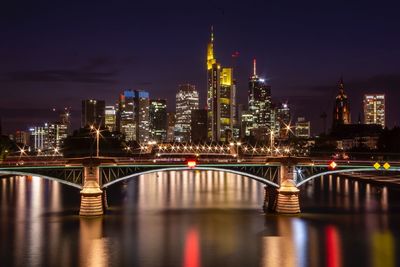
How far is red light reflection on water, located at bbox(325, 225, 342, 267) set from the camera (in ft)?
175

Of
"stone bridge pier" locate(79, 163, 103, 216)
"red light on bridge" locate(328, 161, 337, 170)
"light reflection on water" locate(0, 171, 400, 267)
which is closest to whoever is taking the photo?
"light reflection on water" locate(0, 171, 400, 267)

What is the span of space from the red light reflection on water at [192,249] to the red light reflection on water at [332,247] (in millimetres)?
11301

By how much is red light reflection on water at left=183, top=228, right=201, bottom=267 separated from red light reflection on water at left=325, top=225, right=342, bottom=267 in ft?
37.1

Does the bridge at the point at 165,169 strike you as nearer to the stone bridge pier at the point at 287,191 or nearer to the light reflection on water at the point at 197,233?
the stone bridge pier at the point at 287,191

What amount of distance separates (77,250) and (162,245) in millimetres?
7916

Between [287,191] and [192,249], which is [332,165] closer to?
[287,191]

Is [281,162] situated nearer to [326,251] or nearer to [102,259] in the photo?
[326,251]

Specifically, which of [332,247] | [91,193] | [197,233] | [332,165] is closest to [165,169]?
[91,193]

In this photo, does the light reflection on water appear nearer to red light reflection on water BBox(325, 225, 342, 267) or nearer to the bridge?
red light reflection on water BBox(325, 225, 342, 267)

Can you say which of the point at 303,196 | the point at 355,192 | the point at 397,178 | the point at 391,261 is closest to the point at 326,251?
the point at 391,261

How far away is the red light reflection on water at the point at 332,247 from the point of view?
175 ft

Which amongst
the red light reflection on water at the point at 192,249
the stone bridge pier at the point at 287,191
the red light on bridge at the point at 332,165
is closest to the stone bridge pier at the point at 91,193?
the red light reflection on water at the point at 192,249

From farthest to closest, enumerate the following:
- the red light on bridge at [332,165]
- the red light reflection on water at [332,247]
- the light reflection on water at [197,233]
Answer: the red light on bridge at [332,165] → the light reflection on water at [197,233] → the red light reflection on water at [332,247]

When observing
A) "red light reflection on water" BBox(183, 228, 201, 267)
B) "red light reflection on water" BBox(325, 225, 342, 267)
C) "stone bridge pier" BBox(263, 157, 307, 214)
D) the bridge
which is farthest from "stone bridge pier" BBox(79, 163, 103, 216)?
"red light reflection on water" BBox(325, 225, 342, 267)
